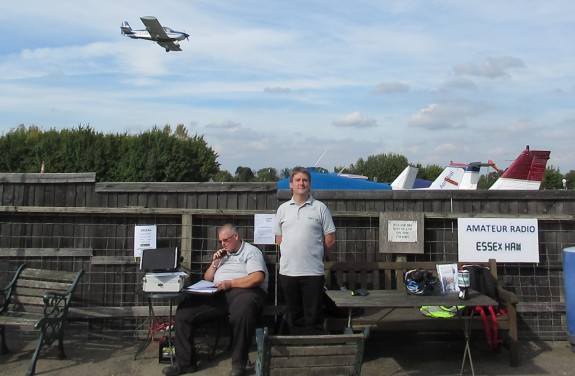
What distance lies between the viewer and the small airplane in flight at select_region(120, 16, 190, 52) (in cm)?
2262

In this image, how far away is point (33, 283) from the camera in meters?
5.94

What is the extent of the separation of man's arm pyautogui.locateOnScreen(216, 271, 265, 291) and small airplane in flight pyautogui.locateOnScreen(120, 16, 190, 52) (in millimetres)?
19238

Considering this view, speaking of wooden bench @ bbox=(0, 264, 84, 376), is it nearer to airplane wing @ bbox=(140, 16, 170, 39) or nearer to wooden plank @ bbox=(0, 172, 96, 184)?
wooden plank @ bbox=(0, 172, 96, 184)

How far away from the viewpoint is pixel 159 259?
18.9 ft

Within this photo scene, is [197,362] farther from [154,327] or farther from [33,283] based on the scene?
[33,283]

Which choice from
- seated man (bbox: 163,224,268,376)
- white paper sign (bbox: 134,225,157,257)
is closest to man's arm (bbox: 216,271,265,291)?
seated man (bbox: 163,224,268,376)

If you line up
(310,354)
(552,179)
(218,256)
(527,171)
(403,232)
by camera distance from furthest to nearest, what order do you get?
(552,179) < (527,171) < (403,232) < (218,256) < (310,354)

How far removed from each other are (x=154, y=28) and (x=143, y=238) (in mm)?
18190

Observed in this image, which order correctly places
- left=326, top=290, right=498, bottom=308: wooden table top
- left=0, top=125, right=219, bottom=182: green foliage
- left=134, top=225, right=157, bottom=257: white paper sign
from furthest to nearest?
left=0, top=125, right=219, bottom=182: green foliage → left=134, top=225, right=157, bottom=257: white paper sign → left=326, top=290, right=498, bottom=308: wooden table top

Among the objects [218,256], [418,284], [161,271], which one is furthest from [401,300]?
[161,271]

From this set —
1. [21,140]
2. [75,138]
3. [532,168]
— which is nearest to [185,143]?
[75,138]

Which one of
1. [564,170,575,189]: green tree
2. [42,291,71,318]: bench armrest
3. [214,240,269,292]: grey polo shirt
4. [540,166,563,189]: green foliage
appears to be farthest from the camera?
[564,170,575,189]: green tree

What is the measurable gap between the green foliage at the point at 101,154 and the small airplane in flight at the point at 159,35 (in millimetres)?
6931

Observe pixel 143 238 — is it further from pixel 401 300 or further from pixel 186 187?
pixel 401 300
